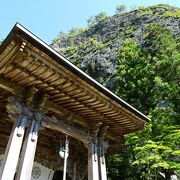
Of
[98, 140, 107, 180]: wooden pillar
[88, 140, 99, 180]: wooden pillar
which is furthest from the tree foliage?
[88, 140, 99, 180]: wooden pillar

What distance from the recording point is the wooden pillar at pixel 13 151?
16.9ft

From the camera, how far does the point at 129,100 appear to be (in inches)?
815

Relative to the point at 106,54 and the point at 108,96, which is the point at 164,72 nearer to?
the point at 106,54

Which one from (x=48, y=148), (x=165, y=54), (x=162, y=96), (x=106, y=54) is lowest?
(x=48, y=148)

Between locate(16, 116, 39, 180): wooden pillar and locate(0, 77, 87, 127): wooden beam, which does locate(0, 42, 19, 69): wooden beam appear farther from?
locate(16, 116, 39, 180): wooden pillar

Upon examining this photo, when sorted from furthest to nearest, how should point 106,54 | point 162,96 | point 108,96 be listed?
point 106,54 → point 162,96 → point 108,96

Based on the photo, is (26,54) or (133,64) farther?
(133,64)

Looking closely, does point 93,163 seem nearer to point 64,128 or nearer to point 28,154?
point 64,128

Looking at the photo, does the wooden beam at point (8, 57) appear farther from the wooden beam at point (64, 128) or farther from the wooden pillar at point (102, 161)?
the wooden pillar at point (102, 161)

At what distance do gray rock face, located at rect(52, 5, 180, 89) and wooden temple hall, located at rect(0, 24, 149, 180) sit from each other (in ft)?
53.3

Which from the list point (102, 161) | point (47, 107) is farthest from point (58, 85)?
point (102, 161)

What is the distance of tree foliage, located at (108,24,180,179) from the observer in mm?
12612

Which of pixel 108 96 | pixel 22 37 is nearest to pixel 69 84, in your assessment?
pixel 108 96

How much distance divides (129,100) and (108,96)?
14474 mm
